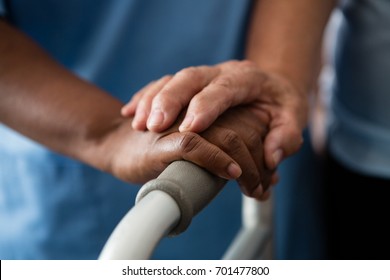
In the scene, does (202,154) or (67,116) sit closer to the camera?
(202,154)

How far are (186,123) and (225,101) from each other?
55mm

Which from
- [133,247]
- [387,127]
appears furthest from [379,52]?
[133,247]

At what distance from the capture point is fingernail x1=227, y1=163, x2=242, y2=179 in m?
0.51

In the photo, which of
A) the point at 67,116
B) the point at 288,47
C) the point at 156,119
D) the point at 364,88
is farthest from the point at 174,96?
the point at 364,88

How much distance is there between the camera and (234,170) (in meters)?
0.51

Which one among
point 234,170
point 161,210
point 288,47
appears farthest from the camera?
point 288,47

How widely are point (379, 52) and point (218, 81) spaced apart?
34 centimetres

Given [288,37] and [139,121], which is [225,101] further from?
[288,37]

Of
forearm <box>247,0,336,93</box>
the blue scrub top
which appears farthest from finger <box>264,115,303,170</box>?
the blue scrub top

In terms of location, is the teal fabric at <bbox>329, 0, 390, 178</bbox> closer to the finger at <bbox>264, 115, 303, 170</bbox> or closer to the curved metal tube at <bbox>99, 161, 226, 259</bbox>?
the finger at <bbox>264, 115, 303, 170</bbox>

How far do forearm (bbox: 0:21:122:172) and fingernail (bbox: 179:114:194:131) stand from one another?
0.12m

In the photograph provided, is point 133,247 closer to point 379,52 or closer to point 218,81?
point 218,81

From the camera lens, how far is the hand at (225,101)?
55 centimetres

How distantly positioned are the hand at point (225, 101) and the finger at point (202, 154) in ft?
0.07
